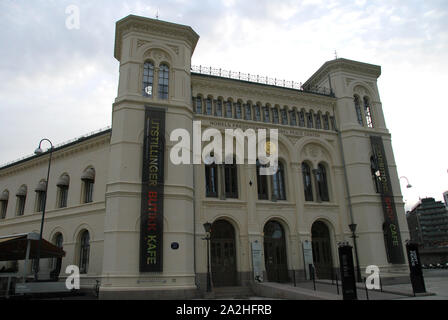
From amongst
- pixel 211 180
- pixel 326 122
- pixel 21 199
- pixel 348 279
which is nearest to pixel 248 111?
pixel 211 180

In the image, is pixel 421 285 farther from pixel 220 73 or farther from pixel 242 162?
pixel 220 73

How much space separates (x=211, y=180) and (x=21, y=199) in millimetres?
19774

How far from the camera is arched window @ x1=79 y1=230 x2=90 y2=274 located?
24.2 m

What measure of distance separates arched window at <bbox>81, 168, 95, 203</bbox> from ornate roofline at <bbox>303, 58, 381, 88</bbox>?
2093cm

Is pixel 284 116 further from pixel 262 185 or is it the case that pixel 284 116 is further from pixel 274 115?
pixel 262 185

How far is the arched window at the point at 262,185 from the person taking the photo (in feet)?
81.5

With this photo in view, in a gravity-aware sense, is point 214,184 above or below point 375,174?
below

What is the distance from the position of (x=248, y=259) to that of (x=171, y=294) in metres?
5.96

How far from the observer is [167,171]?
825 inches

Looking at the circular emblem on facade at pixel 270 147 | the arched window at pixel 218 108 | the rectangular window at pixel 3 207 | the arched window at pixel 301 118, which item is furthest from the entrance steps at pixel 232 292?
the rectangular window at pixel 3 207

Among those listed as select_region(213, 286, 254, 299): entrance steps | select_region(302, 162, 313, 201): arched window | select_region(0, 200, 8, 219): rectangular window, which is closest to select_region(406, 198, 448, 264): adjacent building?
select_region(302, 162, 313, 201): arched window

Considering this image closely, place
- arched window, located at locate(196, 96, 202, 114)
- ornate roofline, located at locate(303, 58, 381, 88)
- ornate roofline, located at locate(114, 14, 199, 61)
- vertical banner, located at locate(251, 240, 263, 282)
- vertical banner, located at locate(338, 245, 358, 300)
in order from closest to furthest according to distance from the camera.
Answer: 1. vertical banner, located at locate(338, 245, 358, 300)
2. vertical banner, located at locate(251, 240, 263, 282)
3. ornate roofline, located at locate(114, 14, 199, 61)
4. arched window, located at locate(196, 96, 202, 114)
5. ornate roofline, located at locate(303, 58, 381, 88)

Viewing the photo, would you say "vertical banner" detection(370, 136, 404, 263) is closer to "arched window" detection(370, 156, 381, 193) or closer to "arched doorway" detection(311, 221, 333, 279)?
"arched window" detection(370, 156, 381, 193)

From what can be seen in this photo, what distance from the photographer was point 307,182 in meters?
26.7
